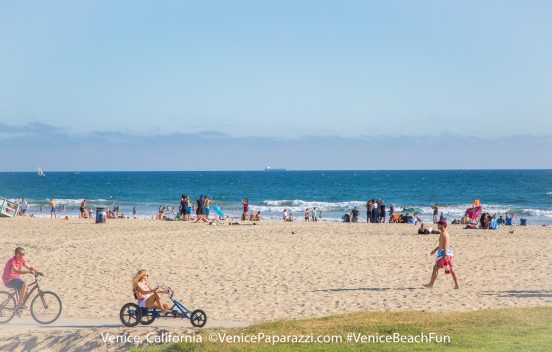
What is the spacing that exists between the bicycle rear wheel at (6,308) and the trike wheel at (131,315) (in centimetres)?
219

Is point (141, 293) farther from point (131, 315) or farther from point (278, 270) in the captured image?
point (278, 270)

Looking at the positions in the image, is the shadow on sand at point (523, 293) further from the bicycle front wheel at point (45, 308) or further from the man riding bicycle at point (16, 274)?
the man riding bicycle at point (16, 274)

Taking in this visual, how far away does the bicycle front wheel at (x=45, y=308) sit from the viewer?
11273mm

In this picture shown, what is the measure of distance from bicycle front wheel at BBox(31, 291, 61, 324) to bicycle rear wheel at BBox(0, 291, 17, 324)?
0.37 m

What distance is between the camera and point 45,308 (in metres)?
11.3

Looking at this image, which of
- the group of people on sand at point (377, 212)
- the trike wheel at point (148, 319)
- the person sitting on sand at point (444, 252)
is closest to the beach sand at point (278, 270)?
the person sitting on sand at point (444, 252)

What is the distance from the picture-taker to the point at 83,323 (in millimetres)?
11133

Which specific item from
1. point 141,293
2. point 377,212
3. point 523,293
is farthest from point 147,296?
point 377,212

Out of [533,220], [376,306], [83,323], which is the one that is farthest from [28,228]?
[533,220]

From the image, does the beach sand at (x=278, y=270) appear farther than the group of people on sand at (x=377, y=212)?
No

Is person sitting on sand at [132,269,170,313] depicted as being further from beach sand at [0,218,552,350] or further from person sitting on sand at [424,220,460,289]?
person sitting on sand at [424,220,460,289]

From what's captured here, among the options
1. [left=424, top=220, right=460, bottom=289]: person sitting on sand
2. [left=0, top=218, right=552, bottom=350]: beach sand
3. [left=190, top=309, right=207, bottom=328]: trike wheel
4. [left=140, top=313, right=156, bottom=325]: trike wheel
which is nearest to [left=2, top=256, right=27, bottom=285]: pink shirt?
[left=0, top=218, right=552, bottom=350]: beach sand

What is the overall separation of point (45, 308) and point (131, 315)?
186 centimetres

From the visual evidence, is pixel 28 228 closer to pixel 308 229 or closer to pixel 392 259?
pixel 308 229
